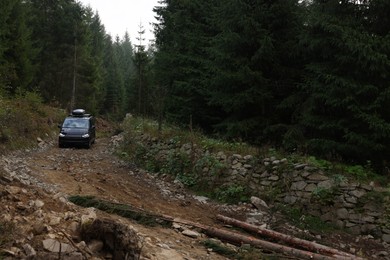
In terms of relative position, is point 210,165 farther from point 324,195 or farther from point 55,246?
point 55,246

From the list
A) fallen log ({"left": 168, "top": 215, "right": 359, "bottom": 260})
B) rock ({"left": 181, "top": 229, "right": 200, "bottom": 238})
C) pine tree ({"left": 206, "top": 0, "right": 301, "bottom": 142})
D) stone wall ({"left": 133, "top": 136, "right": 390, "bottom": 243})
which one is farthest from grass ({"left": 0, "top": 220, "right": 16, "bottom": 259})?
pine tree ({"left": 206, "top": 0, "right": 301, "bottom": 142})

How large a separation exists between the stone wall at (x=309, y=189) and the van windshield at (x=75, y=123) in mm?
8861

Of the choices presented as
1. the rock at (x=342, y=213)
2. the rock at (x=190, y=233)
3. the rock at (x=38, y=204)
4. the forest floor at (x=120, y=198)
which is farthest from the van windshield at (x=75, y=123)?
the rock at (x=342, y=213)

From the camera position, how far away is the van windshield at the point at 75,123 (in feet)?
68.3

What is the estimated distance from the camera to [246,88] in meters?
16.8

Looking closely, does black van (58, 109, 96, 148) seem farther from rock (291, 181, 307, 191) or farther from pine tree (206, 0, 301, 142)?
rock (291, 181, 307, 191)

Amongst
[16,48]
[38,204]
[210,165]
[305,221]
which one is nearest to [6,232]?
[38,204]

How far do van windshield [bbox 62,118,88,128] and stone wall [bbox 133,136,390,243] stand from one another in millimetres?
8861

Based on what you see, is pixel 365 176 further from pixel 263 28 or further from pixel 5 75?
pixel 5 75

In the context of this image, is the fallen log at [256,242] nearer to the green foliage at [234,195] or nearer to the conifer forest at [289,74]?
the green foliage at [234,195]

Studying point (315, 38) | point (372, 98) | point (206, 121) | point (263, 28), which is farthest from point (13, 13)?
point (372, 98)

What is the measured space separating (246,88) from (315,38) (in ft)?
12.5

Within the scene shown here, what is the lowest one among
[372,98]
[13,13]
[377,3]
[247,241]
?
[247,241]

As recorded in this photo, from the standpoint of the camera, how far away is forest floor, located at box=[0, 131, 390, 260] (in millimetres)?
7234
